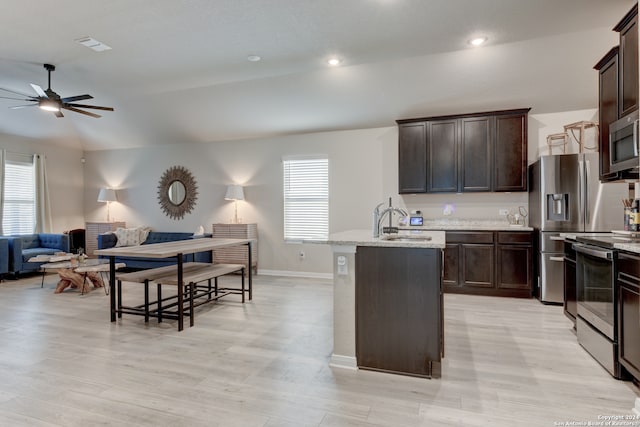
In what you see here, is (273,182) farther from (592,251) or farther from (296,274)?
(592,251)

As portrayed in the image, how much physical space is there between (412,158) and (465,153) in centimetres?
73

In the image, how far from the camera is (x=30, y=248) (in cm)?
637

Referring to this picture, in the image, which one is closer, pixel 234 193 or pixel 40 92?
pixel 40 92

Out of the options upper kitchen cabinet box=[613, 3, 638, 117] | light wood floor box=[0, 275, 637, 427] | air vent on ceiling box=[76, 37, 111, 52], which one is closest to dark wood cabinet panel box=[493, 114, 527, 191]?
light wood floor box=[0, 275, 637, 427]

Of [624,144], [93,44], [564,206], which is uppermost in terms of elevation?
[93,44]

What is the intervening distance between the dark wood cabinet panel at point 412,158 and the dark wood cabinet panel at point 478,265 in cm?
Result: 108

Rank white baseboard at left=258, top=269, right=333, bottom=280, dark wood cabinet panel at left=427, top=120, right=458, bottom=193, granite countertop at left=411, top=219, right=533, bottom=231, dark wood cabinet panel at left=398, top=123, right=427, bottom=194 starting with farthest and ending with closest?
white baseboard at left=258, top=269, right=333, bottom=280
dark wood cabinet panel at left=398, top=123, right=427, bottom=194
dark wood cabinet panel at left=427, top=120, right=458, bottom=193
granite countertop at left=411, top=219, right=533, bottom=231

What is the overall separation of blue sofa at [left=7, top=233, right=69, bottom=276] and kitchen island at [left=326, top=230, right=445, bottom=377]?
6.03 m

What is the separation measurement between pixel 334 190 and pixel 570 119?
3518mm

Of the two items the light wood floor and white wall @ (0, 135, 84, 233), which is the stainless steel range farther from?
white wall @ (0, 135, 84, 233)

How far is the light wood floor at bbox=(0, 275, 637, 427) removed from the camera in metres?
1.98

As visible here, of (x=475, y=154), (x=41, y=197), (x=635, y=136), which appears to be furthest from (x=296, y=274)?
(x=41, y=197)

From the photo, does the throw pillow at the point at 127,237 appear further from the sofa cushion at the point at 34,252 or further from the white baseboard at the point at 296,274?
the white baseboard at the point at 296,274

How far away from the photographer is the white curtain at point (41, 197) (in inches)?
270
